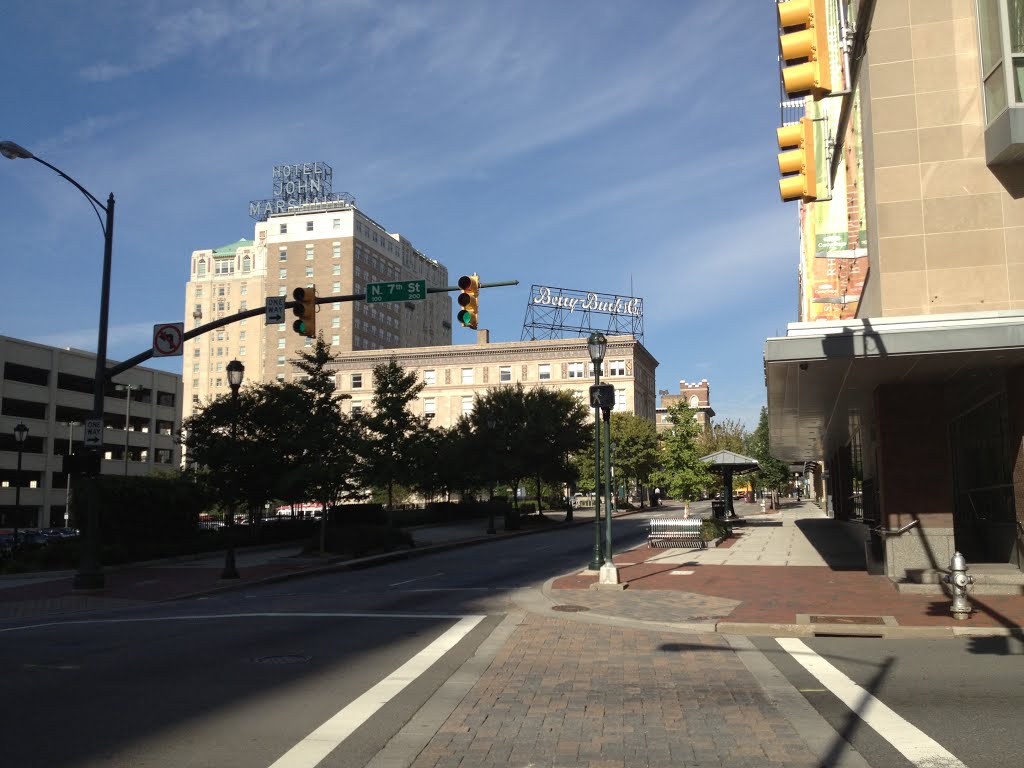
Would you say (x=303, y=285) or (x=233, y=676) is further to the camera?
(x=303, y=285)

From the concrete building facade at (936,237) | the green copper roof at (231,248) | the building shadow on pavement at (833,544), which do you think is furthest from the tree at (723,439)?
the green copper roof at (231,248)

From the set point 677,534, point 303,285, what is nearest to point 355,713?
point 677,534

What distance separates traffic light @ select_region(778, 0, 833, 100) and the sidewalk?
7.14m

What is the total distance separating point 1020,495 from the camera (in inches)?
599

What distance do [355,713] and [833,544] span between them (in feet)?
79.2

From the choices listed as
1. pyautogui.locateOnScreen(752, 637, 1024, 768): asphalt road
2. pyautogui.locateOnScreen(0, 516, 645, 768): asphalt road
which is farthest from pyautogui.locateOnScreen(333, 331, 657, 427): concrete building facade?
pyautogui.locateOnScreen(752, 637, 1024, 768): asphalt road

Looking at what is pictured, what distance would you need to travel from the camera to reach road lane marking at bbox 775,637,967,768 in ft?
20.5

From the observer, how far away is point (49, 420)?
3105 inches

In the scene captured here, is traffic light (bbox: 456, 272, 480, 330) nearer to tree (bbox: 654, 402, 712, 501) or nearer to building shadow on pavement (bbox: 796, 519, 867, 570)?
building shadow on pavement (bbox: 796, 519, 867, 570)

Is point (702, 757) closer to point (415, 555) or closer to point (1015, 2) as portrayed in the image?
point (1015, 2)

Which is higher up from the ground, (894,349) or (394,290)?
(394,290)

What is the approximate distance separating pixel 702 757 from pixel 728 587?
11.2m

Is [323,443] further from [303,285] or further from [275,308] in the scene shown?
[303,285]

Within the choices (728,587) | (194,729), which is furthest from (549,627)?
(194,729)
